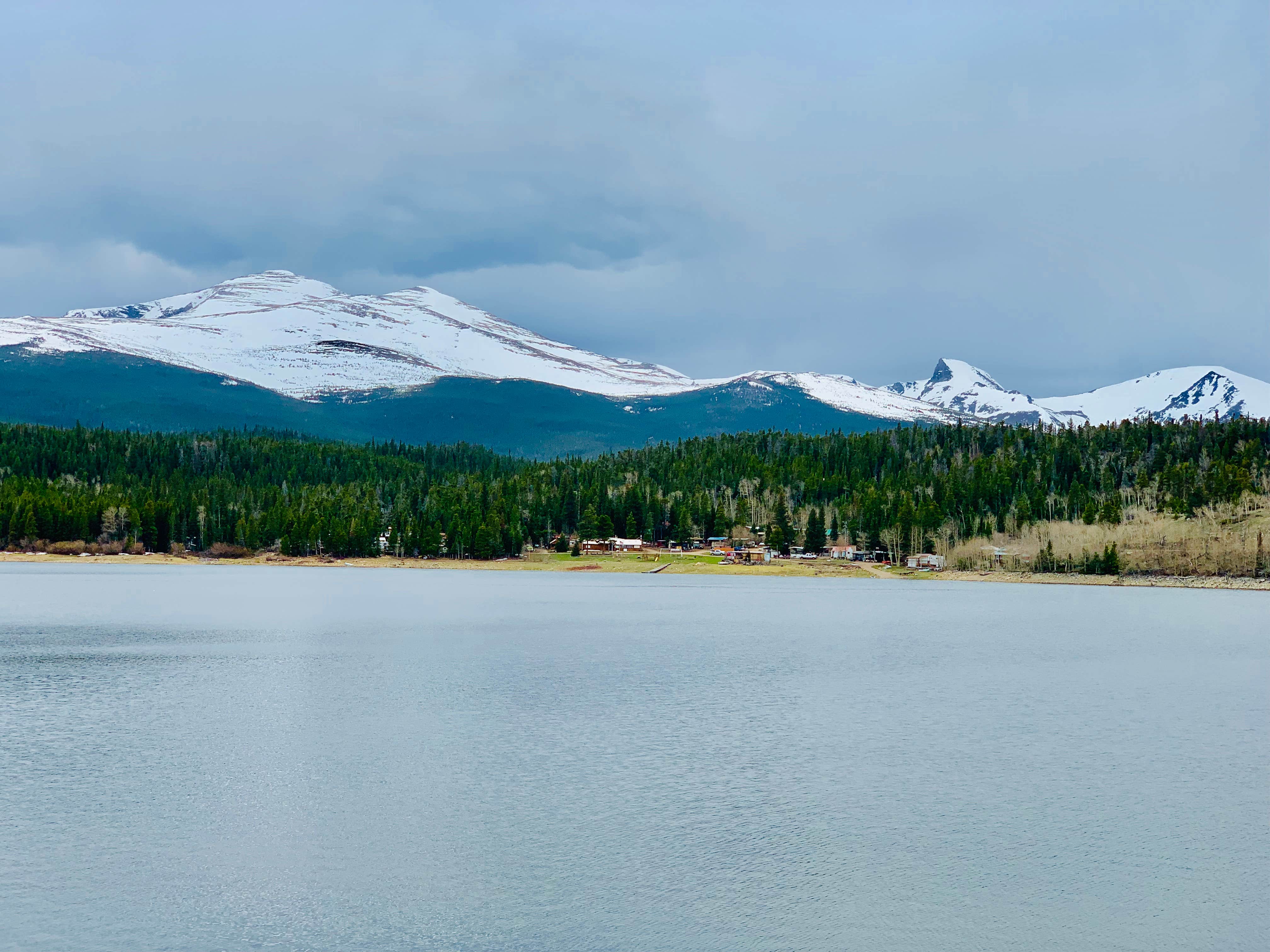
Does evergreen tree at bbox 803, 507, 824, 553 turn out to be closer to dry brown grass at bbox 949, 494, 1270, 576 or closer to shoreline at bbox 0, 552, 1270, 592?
shoreline at bbox 0, 552, 1270, 592

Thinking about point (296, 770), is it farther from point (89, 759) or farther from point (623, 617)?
point (623, 617)

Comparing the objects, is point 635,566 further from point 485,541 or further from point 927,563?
point 927,563

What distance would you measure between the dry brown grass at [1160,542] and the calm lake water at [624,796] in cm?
11886

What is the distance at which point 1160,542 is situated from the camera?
592ft

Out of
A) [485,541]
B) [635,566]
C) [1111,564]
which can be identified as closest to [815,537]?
[635,566]

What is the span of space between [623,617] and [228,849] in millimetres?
65588

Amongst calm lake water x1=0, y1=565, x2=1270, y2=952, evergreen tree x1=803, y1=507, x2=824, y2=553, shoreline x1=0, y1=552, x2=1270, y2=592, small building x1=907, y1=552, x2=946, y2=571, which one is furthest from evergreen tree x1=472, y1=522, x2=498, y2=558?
calm lake water x1=0, y1=565, x2=1270, y2=952

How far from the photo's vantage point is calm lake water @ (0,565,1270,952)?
21531 millimetres

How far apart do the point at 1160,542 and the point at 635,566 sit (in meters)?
85.9

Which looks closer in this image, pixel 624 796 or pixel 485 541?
pixel 624 796

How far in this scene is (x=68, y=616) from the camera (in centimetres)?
8125

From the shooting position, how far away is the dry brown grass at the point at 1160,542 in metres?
173

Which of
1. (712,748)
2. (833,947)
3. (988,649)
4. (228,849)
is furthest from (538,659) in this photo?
(833,947)

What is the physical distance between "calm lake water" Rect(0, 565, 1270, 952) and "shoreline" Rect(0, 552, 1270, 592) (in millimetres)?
111710
